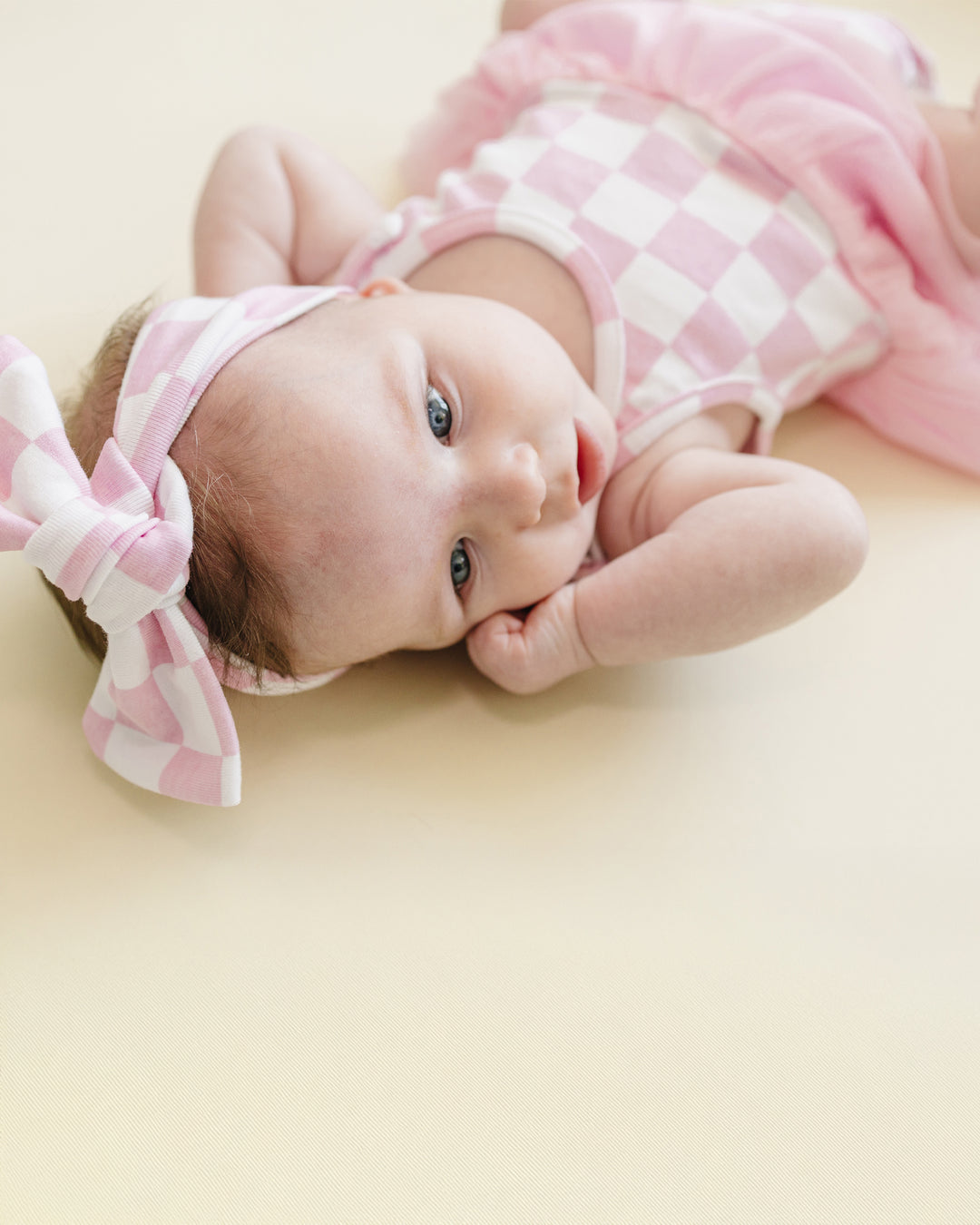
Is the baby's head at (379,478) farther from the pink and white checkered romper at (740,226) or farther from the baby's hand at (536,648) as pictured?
the pink and white checkered romper at (740,226)

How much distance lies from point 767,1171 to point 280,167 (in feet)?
3.91

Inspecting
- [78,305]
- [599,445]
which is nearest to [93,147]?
[78,305]

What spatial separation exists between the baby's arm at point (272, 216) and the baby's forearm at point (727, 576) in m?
0.60

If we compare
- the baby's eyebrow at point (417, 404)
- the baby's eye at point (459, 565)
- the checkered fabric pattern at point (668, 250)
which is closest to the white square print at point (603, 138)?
the checkered fabric pattern at point (668, 250)

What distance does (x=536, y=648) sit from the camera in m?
0.98

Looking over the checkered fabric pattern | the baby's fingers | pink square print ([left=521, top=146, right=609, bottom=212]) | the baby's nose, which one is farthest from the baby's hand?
pink square print ([left=521, top=146, right=609, bottom=212])

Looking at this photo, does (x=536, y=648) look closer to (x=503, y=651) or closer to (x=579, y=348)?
(x=503, y=651)

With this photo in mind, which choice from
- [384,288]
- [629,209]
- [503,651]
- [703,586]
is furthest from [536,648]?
[629,209]

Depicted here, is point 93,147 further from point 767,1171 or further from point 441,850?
point 767,1171

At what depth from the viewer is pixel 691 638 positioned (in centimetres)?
97

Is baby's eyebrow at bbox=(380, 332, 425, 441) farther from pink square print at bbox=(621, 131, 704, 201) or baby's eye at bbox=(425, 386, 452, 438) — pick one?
pink square print at bbox=(621, 131, 704, 201)

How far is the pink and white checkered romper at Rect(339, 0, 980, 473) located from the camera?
3.73ft

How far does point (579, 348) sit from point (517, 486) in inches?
11.2

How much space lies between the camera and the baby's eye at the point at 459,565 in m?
0.96
